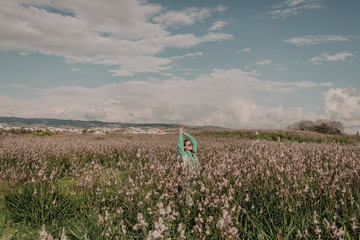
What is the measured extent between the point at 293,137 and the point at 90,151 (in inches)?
661

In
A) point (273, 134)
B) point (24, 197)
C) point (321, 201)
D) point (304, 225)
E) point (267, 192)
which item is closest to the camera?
point (304, 225)

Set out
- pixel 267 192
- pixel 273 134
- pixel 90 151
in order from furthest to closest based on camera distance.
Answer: pixel 273 134
pixel 90 151
pixel 267 192

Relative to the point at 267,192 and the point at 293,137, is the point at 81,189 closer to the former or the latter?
the point at 267,192

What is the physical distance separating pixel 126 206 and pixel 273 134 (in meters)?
20.2

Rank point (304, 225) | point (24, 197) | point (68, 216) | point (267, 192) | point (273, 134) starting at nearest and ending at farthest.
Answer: point (304, 225) → point (267, 192) → point (68, 216) → point (24, 197) → point (273, 134)

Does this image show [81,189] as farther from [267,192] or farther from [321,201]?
[321,201]

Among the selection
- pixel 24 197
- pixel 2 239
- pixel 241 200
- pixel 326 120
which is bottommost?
pixel 2 239

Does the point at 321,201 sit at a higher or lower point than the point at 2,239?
A: higher

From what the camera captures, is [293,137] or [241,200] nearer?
[241,200]

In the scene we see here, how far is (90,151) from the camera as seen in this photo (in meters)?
9.58

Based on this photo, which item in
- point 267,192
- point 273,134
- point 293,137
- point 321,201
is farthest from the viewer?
point 273,134

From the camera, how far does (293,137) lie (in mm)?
20172

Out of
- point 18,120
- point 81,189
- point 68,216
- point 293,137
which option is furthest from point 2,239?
point 18,120

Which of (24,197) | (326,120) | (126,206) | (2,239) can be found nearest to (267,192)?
(126,206)
